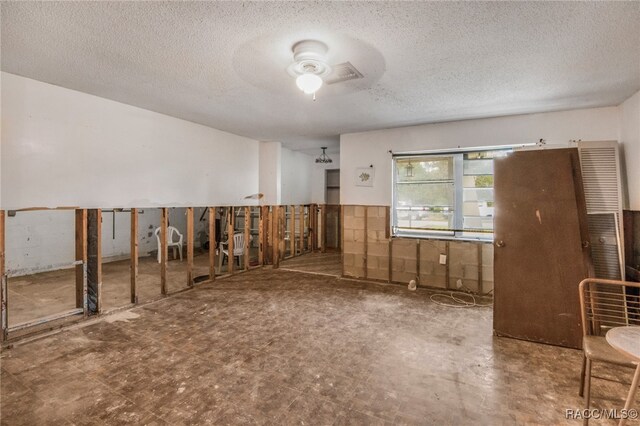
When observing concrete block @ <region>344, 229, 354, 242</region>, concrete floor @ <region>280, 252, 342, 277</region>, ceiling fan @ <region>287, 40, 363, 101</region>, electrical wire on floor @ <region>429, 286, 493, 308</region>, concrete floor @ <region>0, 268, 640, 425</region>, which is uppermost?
ceiling fan @ <region>287, 40, 363, 101</region>

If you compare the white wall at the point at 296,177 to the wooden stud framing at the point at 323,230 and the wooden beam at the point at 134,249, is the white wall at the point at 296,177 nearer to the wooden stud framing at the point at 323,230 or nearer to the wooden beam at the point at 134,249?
the wooden stud framing at the point at 323,230

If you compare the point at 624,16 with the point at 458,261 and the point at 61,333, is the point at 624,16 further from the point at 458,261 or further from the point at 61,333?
the point at 61,333

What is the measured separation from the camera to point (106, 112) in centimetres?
373

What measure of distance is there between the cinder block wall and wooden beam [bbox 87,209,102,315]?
354cm

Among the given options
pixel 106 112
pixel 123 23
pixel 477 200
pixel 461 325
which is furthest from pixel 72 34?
pixel 477 200

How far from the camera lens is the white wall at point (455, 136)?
148 inches

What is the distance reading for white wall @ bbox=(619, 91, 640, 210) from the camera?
317 cm

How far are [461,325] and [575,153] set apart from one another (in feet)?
6.90

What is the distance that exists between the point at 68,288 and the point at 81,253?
1524mm

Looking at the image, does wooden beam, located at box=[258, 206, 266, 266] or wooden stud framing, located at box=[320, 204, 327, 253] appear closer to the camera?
wooden beam, located at box=[258, 206, 266, 266]

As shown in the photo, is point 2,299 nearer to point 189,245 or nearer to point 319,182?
point 189,245

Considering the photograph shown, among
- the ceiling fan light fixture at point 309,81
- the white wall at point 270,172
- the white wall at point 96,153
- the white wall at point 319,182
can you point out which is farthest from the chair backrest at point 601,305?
the white wall at point 319,182

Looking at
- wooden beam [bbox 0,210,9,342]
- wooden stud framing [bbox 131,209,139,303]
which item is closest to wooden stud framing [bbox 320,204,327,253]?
wooden stud framing [bbox 131,209,139,303]

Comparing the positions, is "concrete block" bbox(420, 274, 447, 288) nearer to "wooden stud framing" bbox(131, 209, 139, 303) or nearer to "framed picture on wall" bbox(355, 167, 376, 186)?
"framed picture on wall" bbox(355, 167, 376, 186)
